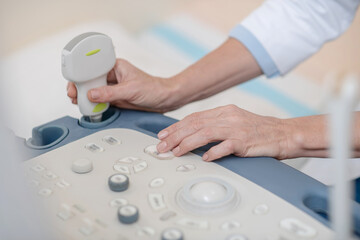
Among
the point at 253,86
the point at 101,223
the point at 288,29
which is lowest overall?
the point at 253,86

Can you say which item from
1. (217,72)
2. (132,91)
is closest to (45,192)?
(132,91)

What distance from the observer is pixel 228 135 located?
59cm

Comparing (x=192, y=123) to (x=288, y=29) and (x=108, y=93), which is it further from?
(x=288, y=29)

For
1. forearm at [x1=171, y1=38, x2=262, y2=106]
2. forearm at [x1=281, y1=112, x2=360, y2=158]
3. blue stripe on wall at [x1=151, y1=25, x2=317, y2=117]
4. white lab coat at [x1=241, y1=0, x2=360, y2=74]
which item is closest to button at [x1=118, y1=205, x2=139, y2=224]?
forearm at [x1=281, y1=112, x2=360, y2=158]

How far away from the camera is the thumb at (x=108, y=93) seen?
653mm

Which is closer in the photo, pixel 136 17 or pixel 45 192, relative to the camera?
pixel 45 192

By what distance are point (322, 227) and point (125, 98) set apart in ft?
1.11

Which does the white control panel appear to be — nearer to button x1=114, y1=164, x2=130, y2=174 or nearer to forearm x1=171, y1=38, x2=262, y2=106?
button x1=114, y1=164, x2=130, y2=174

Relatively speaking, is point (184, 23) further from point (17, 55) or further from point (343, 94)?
point (343, 94)

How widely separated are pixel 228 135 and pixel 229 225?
0.16 m

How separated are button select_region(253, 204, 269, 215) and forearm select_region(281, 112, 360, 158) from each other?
0.48 feet

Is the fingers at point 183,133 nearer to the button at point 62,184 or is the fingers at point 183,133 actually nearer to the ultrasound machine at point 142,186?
the ultrasound machine at point 142,186

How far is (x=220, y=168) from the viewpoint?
0.55m

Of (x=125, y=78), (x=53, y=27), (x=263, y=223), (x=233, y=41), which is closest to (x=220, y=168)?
(x=263, y=223)
